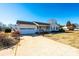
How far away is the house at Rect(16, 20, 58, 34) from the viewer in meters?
7.12

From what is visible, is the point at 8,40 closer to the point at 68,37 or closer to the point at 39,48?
the point at 39,48

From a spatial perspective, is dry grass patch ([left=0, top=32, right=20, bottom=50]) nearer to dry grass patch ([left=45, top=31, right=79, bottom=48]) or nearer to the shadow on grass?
the shadow on grass

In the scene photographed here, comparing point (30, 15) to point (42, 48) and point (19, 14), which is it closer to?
point (19, 14)

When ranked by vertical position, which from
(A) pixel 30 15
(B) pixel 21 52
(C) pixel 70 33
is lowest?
(B) pixel 21 52

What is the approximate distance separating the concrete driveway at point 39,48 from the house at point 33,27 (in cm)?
18

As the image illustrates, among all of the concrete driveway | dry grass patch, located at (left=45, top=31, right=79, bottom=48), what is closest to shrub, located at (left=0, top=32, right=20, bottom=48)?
the concrete driveway

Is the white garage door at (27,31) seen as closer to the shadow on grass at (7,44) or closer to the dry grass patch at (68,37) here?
the shadow on grass at (7,44)

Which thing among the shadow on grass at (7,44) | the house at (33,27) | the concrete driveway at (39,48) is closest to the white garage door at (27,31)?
the house at (33,27)

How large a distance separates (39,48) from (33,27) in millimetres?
552

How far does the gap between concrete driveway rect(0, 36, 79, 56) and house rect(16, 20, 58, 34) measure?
6.9 inches

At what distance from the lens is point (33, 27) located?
720 centimetres

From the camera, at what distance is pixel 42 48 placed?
711cm

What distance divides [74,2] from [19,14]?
4.54 ft

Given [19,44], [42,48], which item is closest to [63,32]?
[42,48]
